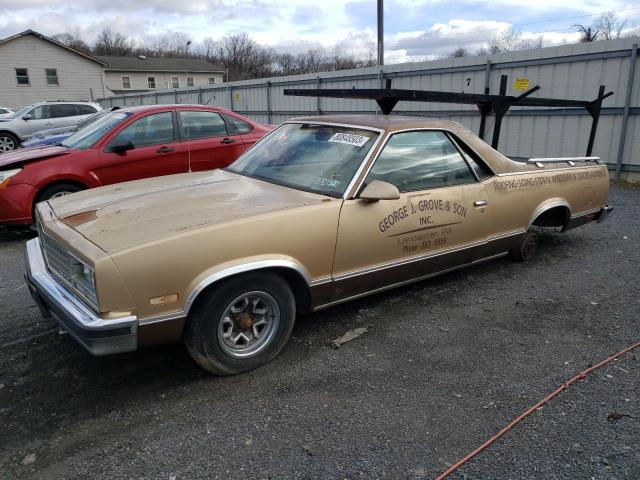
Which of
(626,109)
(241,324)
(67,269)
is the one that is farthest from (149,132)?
(626,109)

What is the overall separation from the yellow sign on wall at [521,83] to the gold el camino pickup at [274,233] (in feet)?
20.3

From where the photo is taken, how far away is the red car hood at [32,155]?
607 centimetres

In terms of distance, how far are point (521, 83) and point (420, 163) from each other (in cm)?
758

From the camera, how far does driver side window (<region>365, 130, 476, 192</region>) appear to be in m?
3.69

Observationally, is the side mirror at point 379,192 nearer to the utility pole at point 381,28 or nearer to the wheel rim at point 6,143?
the wheel rim at point 6,143

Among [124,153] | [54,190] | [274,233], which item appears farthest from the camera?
[124,153]

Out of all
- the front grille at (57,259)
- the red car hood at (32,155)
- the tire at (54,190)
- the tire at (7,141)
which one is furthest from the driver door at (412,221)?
the tire at (7,141)

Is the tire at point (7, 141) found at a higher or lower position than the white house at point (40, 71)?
lower

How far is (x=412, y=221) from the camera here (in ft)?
12.1

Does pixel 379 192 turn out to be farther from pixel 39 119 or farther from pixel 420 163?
pixel 39 119

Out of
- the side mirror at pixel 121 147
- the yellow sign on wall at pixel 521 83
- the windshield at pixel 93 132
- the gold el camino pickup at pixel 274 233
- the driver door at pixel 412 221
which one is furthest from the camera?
A: the yellow sign on wall at pixel 521 83

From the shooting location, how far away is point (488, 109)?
534cm

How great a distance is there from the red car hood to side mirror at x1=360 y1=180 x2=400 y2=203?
4665 millimetres

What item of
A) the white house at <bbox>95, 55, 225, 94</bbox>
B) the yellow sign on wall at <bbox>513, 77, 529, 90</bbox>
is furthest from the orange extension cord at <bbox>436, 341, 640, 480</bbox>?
the white house at <bbox>95, 55, 225, 94</bbox>
